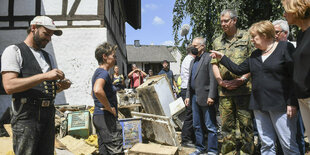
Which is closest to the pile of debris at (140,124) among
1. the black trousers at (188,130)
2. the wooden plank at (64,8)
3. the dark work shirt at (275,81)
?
the black trousers at (188,130)

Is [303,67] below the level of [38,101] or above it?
above

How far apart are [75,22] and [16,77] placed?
20.6ft

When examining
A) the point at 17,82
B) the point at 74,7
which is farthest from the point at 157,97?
the point at 74,7

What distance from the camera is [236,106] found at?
3.17 metres

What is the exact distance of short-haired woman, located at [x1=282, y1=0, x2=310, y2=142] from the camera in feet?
5.90

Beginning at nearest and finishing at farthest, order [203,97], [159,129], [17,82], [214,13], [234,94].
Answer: [17,82] → [234,94] → [203,97] → [159,129] → [214,13]

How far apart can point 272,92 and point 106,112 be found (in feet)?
6.05

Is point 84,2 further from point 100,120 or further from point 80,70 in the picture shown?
point 100,120

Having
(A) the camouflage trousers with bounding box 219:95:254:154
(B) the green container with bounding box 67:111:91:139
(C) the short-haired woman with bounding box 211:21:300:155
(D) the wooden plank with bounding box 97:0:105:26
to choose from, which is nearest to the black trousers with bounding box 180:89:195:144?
(A) the camouflage trousers with bounding box 219:95:254:154

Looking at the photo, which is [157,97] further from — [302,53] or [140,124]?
[302,53]

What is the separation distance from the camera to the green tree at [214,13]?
617 cm

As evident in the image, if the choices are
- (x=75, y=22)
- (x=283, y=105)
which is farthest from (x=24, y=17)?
(x=283, y=105)

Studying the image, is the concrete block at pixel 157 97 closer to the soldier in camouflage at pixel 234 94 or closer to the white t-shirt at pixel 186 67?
the white t-shirt at pixel 186 67

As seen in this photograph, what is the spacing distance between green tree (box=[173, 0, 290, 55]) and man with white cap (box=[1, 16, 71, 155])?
16.7 feet
